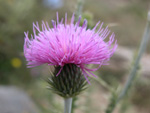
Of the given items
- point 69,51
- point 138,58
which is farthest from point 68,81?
point 138,58

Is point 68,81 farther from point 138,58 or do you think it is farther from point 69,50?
point 138,58

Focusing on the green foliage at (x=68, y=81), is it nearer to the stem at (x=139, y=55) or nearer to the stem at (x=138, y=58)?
the stem at (x=138, y=58)

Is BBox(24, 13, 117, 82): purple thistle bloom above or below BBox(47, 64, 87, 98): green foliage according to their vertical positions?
above

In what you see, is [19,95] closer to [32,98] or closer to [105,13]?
[32,98]

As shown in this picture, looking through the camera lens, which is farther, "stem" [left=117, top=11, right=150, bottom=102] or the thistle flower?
"stem" [left=117, top=11, right=150, bottom=102]

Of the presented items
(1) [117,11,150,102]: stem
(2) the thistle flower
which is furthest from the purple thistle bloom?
(1) [117,11,150,102]: stem

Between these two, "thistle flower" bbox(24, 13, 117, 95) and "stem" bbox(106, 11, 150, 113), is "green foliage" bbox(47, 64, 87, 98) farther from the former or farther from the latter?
"stem" bbox(106, 11, 150, 113)

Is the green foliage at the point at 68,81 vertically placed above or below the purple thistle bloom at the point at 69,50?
below

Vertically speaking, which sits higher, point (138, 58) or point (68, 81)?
point (138, 58)

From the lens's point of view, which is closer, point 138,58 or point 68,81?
point 68,81

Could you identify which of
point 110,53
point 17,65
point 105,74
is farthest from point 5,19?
point 110,53

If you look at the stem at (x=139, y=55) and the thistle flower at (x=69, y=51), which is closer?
the thistle flower at (x=69, y=51)

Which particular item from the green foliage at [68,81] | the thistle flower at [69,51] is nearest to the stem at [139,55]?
the thistle flower at [69,51]
